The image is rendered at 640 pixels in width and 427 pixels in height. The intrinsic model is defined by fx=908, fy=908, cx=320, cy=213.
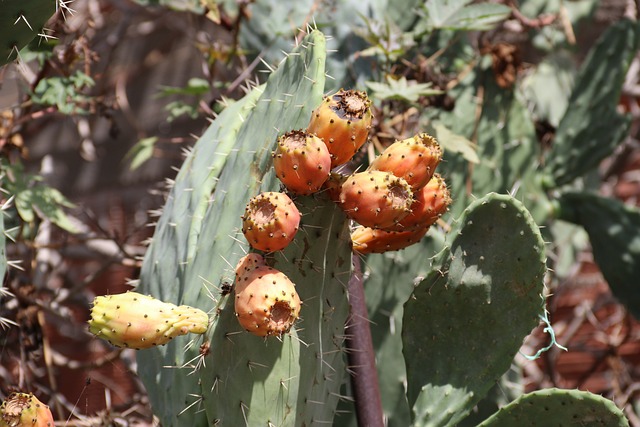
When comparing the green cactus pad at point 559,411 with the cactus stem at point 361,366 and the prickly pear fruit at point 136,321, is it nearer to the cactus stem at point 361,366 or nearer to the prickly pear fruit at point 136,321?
→ the cactus stem at point 361,366

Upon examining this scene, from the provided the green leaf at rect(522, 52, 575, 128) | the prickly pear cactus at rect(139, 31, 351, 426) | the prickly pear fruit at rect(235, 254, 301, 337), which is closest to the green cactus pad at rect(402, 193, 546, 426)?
the prickly pear cactus at rect(139, 31, 351, 426)

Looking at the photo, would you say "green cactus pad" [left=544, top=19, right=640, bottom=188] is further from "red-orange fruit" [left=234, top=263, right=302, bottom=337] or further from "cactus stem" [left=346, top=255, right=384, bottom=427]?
"red-orange fruit" [left=234, top=263, right=302, bottom=337]

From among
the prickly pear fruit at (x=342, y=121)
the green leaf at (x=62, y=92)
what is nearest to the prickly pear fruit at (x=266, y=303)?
the prickly pear fruit at (x=342, y=121)

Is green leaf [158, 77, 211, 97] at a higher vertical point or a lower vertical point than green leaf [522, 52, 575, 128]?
Answer: higher

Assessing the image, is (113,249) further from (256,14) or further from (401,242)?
(401,242)

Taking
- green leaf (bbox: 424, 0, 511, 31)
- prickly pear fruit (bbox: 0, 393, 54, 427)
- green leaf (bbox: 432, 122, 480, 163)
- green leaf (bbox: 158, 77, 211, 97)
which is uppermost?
green leaf (bbox: 424, 0, 511, 31)

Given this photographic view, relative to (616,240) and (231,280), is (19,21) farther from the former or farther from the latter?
(616,240)

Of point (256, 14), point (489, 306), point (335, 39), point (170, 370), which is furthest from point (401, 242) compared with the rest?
point (256, 14)
